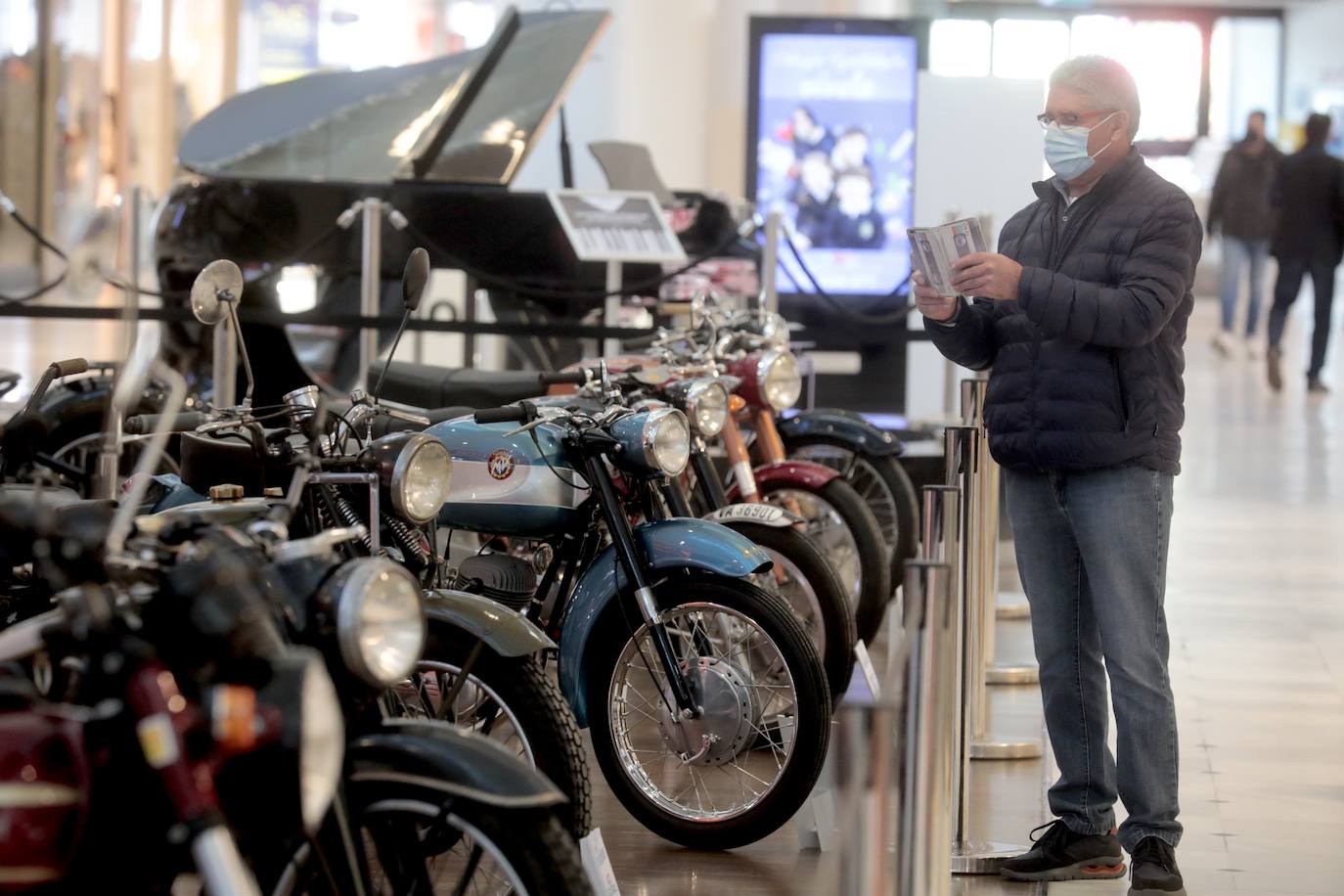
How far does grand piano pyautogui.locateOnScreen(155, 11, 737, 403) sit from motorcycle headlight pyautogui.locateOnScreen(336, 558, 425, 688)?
513cm

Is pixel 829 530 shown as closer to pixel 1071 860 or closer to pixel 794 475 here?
pixel 794 475

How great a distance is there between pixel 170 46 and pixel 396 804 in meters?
20.4

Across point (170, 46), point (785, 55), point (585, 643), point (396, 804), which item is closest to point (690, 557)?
point (585, 643)

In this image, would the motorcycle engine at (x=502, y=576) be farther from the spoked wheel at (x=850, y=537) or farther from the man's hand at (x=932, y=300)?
the spoked wheel at (x=850, y=537)

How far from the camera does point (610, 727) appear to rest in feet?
13.2

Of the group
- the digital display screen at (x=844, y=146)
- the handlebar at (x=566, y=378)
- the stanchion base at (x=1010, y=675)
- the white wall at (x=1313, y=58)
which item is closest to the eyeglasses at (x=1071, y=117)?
the handlebar at (x=566, y=378)

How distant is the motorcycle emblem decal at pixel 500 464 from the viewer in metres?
4.18

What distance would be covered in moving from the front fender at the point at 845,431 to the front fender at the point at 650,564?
2.17 metres

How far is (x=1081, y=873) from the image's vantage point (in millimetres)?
3857

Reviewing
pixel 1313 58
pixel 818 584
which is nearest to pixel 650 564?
pixel 818 584

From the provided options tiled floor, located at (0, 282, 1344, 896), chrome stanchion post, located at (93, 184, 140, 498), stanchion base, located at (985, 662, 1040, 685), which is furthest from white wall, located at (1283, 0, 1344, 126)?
chrome stanchion post, located at (93, 184, 140, 498)

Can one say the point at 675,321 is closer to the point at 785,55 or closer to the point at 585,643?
the point at 785,55

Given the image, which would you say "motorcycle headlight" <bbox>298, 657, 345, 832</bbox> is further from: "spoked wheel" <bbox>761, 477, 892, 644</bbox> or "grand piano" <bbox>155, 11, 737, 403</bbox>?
"grand piano" <bbox>155, 11, 737, 403</bbox>

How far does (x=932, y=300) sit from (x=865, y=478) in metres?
2.65
